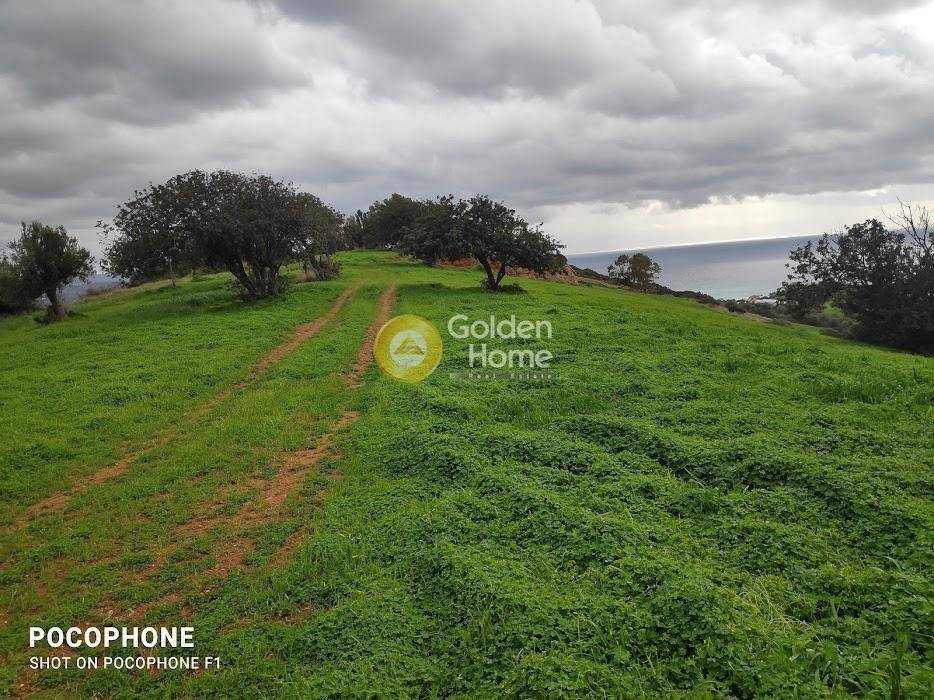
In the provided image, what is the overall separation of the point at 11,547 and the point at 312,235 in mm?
29725

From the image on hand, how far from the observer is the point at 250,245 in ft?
104

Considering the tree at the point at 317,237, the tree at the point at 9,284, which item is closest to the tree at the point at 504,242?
the tree at the point at 317,237

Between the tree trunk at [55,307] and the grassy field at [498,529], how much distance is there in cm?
2147

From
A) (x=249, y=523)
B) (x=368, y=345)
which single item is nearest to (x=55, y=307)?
(x=368, y=345)

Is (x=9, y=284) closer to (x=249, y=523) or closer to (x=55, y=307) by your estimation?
(x=55, y=307)

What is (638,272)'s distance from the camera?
72.6 meters

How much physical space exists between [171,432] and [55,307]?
92.2ft

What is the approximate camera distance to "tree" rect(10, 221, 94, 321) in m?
31.3

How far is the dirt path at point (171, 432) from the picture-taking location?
891 cm

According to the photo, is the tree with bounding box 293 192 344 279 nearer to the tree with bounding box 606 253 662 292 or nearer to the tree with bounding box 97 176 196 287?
the tree with bounding box 97 176 196 287

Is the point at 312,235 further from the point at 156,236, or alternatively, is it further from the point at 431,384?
the point at 431,384

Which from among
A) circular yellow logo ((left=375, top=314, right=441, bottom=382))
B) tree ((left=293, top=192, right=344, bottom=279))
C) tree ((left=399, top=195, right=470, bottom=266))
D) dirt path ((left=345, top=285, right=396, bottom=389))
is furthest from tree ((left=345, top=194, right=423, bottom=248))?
circular yellow logo ((left=375, top=314, right=441, bottom=382))

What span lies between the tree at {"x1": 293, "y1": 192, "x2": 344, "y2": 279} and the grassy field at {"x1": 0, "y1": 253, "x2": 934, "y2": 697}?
70.5ft

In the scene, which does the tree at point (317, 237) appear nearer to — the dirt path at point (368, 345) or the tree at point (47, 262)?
the dirt path at point (368, 345)
